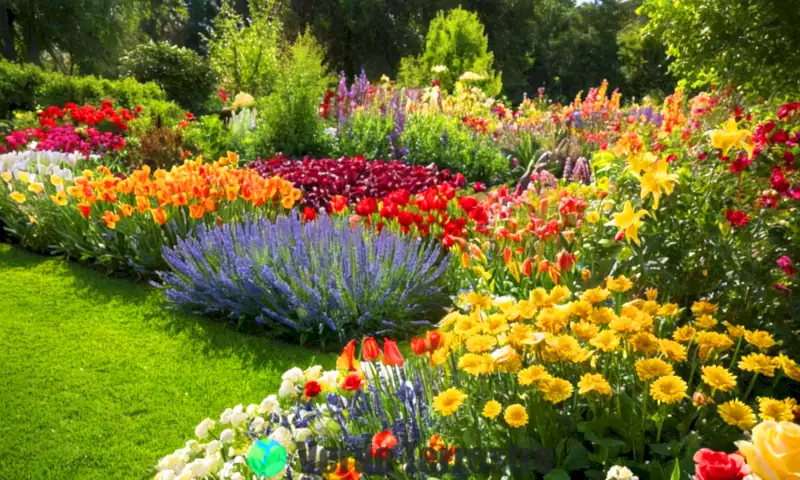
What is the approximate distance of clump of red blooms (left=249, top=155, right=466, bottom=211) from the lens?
5.88 metres

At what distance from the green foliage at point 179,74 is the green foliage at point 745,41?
1269cm

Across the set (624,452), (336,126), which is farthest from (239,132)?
(624,452)

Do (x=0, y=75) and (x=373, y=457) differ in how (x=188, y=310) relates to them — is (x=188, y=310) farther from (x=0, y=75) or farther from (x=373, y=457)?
(x=0, y=75)

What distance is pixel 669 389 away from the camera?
5.63ft

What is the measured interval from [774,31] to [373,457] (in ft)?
14.0

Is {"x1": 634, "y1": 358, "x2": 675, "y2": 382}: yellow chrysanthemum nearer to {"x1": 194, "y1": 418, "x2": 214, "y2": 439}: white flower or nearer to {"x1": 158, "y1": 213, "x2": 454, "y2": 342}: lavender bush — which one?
{"x1": 194, "y1": 418, "x2": 214, "y2": 439}: white flower

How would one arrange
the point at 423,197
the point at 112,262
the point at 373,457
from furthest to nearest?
the point at 112,262 → the point at 423,197 → the point at 373,457

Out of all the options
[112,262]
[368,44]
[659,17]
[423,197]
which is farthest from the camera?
[368,44]

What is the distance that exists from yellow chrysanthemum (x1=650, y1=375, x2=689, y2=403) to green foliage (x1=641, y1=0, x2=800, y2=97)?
3.43m

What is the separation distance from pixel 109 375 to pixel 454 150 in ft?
18.5

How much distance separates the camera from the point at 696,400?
1871 millimetres

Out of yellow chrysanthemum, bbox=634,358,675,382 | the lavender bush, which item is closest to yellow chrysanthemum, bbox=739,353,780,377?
yellow chrysanthemum, bbox=634,358,675,382

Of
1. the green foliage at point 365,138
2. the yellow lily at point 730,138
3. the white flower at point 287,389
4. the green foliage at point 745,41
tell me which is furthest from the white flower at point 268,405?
the green foliage at point 365,138

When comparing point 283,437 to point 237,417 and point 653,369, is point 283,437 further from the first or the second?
point 653,369
